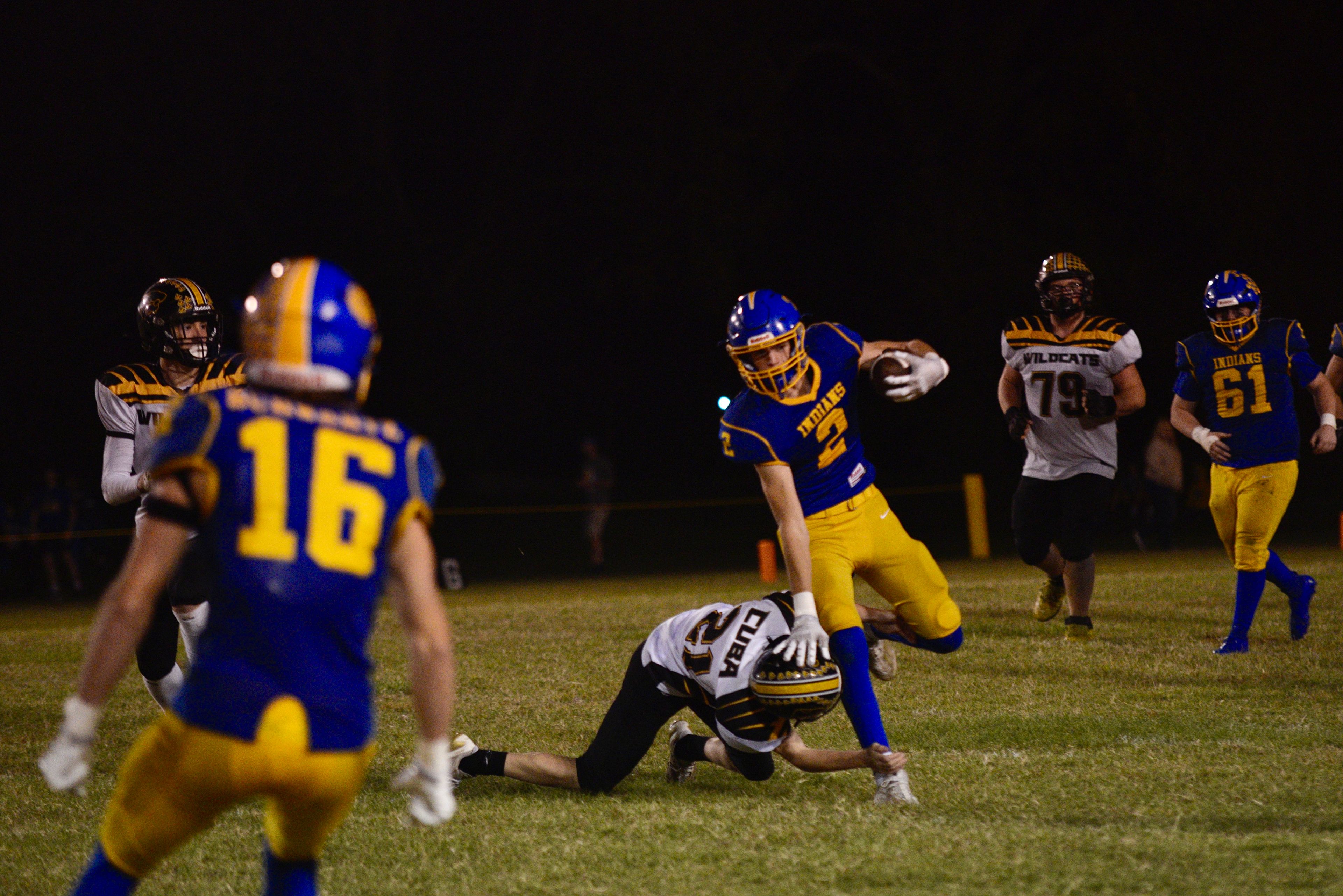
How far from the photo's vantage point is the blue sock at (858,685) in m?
→ 5.01

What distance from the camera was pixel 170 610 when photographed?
6.23 meters

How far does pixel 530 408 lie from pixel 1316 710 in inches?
1206

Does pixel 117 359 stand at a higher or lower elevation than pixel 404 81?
lower

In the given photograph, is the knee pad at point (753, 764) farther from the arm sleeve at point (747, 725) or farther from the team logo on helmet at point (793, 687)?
the team logo on helmet at point (793, 687)

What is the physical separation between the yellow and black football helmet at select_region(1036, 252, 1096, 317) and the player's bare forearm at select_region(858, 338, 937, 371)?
3.27 m

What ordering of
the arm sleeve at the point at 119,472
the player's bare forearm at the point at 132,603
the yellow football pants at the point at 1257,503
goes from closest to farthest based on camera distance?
the player's bare forearm at the point at 132,603 → the arm sleeve at the point at 119,472 → the yellow football pants at the point at 1257,503

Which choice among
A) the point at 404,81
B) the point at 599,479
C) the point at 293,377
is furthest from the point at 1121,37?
the point at 293,377

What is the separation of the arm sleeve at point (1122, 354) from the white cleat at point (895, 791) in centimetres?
450

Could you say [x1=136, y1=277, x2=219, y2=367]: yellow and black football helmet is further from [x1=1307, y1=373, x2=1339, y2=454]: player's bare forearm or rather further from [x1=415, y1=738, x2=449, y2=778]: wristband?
[x1=1307, y1=373, x2=1339, y2=454]: player's bare forearm

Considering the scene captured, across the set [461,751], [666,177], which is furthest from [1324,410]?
[666,177]

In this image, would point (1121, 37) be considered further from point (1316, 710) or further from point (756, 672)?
point (756, 672)

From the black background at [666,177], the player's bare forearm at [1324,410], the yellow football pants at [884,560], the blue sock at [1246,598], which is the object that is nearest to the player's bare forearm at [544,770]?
the yellow football pants at [884,560]

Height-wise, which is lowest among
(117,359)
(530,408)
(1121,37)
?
(530,408)

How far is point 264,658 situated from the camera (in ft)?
8.75
